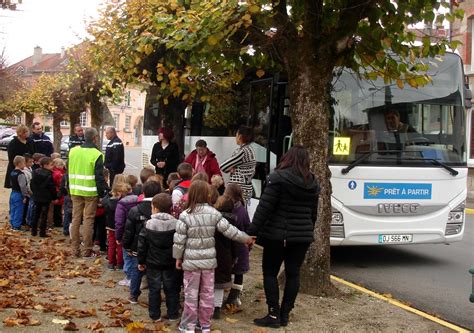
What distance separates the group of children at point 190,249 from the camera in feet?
18.0

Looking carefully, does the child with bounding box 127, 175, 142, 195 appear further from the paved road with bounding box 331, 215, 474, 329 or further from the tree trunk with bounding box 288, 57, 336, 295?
the paved road with bounding box 331, 215, 474, 329

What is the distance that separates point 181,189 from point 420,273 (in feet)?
14.3

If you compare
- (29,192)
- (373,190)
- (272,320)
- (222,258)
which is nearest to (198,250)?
(222,258)

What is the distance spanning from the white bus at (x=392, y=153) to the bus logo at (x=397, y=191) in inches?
0.6

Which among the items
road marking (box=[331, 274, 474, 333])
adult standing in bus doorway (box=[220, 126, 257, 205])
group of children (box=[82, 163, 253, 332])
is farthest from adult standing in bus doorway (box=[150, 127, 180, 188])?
group of children (box=[82, 163, 253, 332])

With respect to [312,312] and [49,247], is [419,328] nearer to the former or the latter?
[312,312]

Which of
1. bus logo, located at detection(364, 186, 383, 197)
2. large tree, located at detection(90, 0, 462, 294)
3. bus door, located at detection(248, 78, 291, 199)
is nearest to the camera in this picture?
large tree, located at detection(90, 0, 462, 294)

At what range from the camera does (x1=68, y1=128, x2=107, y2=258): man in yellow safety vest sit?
870 cm

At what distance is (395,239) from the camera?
9.15m

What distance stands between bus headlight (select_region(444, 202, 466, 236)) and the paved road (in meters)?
0.63

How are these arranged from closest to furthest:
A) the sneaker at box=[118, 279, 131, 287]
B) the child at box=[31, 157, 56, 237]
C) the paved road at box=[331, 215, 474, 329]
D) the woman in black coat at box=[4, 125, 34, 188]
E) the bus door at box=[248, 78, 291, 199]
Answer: the sneaker at box=[118, 279, 131, 287] → the paved road at box=[331, 215, 474, 329] → the bus door at box=[248, 78, 291, 199] → the child at box=[31, 157, 56, 237] → the woman in black coat at box=[4, 125, 34, 188]

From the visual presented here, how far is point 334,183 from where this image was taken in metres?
8.73

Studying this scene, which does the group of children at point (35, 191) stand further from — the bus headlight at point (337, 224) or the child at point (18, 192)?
the bus headlight at point (337, 224)

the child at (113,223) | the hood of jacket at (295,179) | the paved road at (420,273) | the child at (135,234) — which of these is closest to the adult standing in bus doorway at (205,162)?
the child at (113,223)
